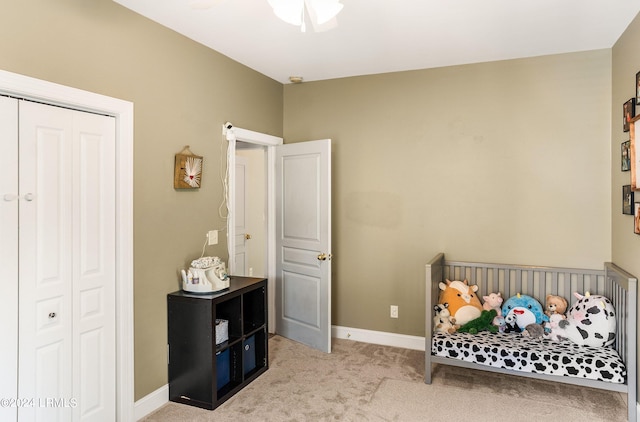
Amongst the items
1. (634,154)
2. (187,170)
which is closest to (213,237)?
(187,170)

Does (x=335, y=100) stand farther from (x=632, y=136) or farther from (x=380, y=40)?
(x=632, y=136)

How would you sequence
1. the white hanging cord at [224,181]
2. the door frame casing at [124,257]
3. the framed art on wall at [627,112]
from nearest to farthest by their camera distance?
1. the door frame casing at [124,257]
2. the framed art on wall at [627,112]
3. the white hanging cord at [224,181]

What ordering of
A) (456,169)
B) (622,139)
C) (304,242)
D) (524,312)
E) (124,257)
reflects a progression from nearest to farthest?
(124,257)
(622,139)
(524,312)
(456,169)
(304,242)

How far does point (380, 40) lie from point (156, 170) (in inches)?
71.7

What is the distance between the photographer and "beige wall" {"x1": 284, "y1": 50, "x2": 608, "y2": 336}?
3.34 m

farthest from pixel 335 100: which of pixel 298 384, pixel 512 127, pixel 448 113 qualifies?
pixel 298 384

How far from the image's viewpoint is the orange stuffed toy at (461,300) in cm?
336

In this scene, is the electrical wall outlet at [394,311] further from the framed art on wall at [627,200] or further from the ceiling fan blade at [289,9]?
the ceiling fan blade at [289,9]

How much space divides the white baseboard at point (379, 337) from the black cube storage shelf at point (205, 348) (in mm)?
1207

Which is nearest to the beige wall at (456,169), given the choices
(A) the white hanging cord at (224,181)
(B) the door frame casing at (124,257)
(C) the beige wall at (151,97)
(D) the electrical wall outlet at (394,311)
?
(D) the electrical wall outlet at (394,311)

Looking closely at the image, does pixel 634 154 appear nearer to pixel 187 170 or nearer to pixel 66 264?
pixel 187 170

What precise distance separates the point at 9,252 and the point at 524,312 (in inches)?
129

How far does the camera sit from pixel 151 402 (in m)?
2.77

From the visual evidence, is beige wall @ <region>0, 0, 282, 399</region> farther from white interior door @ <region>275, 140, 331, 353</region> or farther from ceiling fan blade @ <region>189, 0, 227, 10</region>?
ceiling fan blade @ <region>189, 0, 227, 10</region>
